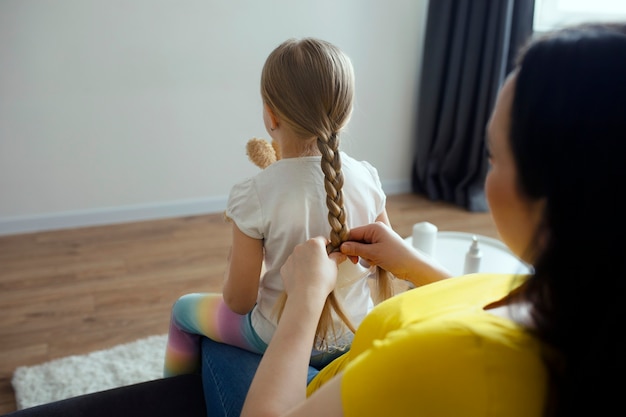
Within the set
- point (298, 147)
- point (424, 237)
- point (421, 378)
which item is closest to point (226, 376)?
point (298, 147)

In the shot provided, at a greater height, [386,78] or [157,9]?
[157,9]

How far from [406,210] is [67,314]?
1852mm

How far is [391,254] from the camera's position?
918mm

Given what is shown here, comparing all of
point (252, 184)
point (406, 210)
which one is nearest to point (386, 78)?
point (406, 210)

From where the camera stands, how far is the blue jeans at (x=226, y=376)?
0.89 m

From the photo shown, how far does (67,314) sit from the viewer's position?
196cm

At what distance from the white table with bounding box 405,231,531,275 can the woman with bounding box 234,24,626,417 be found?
1104 mm

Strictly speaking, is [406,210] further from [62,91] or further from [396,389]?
[396,389]

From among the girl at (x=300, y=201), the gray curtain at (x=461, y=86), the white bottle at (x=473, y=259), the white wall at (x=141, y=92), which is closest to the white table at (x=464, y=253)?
the white bottle at (x=473, y=259)

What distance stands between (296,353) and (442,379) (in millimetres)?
231

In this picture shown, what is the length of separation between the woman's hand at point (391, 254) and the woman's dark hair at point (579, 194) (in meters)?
0.44

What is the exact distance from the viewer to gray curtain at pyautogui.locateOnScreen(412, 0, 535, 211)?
9.03 ft

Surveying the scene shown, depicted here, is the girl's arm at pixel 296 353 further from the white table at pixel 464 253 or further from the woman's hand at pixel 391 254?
the white table at pixel 464 253

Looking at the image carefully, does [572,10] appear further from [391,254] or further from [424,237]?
[391,254]
